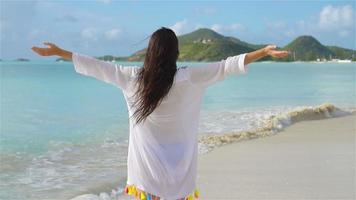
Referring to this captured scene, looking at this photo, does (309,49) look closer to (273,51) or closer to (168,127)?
(273,51)

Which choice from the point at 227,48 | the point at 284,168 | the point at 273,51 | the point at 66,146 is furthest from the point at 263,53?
the point at 227,48

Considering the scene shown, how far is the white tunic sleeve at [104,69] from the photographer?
3174 mm

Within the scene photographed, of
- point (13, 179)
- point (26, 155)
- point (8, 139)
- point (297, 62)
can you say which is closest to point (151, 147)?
point (13, 179)

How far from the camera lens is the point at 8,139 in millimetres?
13117

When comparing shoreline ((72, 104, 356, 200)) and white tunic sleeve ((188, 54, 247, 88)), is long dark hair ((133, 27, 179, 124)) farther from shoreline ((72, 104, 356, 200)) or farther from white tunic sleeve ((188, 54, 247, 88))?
shoreline ((72, 104, 356, 200))

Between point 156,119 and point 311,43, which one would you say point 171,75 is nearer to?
point 156,119

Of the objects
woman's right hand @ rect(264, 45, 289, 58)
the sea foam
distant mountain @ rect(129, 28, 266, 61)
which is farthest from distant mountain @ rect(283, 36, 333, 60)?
woman's right hand @ rect(264, 45, 289, 58)

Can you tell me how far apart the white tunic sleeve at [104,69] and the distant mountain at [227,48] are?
2827 inches

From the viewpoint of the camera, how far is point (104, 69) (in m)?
3.17

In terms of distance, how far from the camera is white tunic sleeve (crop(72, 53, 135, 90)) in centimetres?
317

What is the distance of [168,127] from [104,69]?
0.53 metres

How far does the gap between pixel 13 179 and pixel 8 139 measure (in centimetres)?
523

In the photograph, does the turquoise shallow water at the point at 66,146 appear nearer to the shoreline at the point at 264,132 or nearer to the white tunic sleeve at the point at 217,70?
the shoreline at the point at 264,132

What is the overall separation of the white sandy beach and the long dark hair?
3544mm
